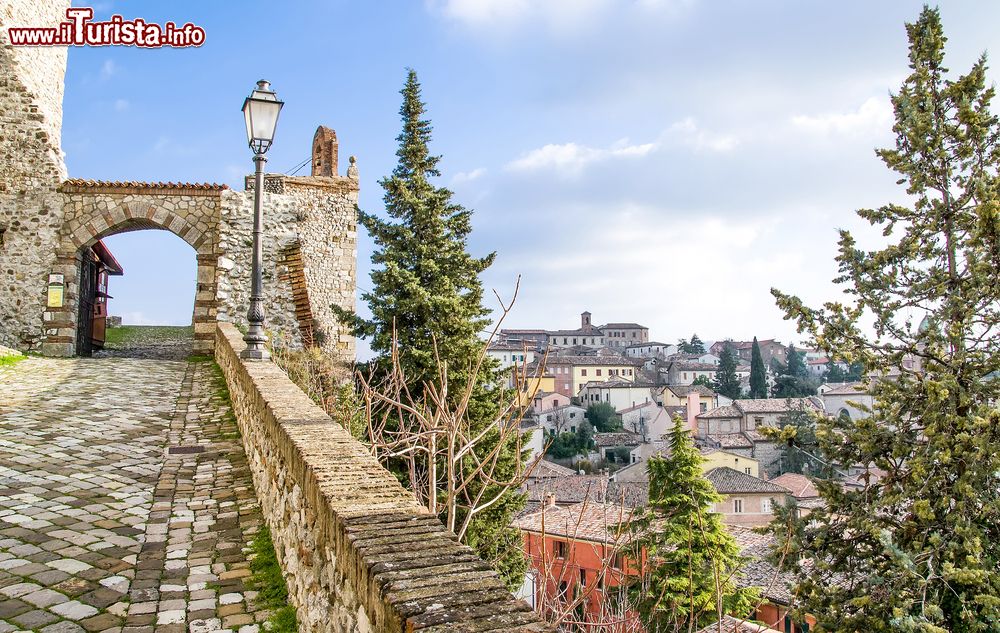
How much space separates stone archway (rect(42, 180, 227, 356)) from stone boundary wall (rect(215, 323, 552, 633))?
38.3ft

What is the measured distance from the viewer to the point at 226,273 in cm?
1545

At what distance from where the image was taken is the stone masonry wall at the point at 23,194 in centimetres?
1508

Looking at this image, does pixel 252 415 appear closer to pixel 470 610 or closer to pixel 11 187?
pixel 470 610

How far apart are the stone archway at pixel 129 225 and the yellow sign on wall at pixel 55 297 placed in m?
0.06

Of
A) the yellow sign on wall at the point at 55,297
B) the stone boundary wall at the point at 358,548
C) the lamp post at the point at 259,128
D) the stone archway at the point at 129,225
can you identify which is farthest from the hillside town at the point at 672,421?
the stone boundary wall at the point at 358,548

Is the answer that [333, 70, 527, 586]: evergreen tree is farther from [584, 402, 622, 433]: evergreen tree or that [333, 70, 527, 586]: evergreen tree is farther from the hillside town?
[584, 402, 622, 433]: evergreen tree

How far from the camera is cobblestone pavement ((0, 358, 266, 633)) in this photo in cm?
377

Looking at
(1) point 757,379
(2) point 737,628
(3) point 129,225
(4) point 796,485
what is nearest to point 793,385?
(1) point 757,379

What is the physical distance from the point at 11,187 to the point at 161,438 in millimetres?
11213

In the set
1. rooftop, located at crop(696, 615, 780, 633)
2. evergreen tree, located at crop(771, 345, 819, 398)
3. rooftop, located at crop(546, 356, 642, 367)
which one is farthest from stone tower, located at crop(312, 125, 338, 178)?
rooftop, located at crop(546, 356, 642, 367)

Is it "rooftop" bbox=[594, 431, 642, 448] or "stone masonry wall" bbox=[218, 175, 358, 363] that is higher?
"stone masonry wall" bbox=[218, 175, 358, 363]

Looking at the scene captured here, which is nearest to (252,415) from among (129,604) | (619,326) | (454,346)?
(129,604)

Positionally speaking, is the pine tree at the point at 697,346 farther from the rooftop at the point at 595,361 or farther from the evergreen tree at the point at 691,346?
the rooftop at the point at 595,361

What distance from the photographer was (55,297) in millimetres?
15102
